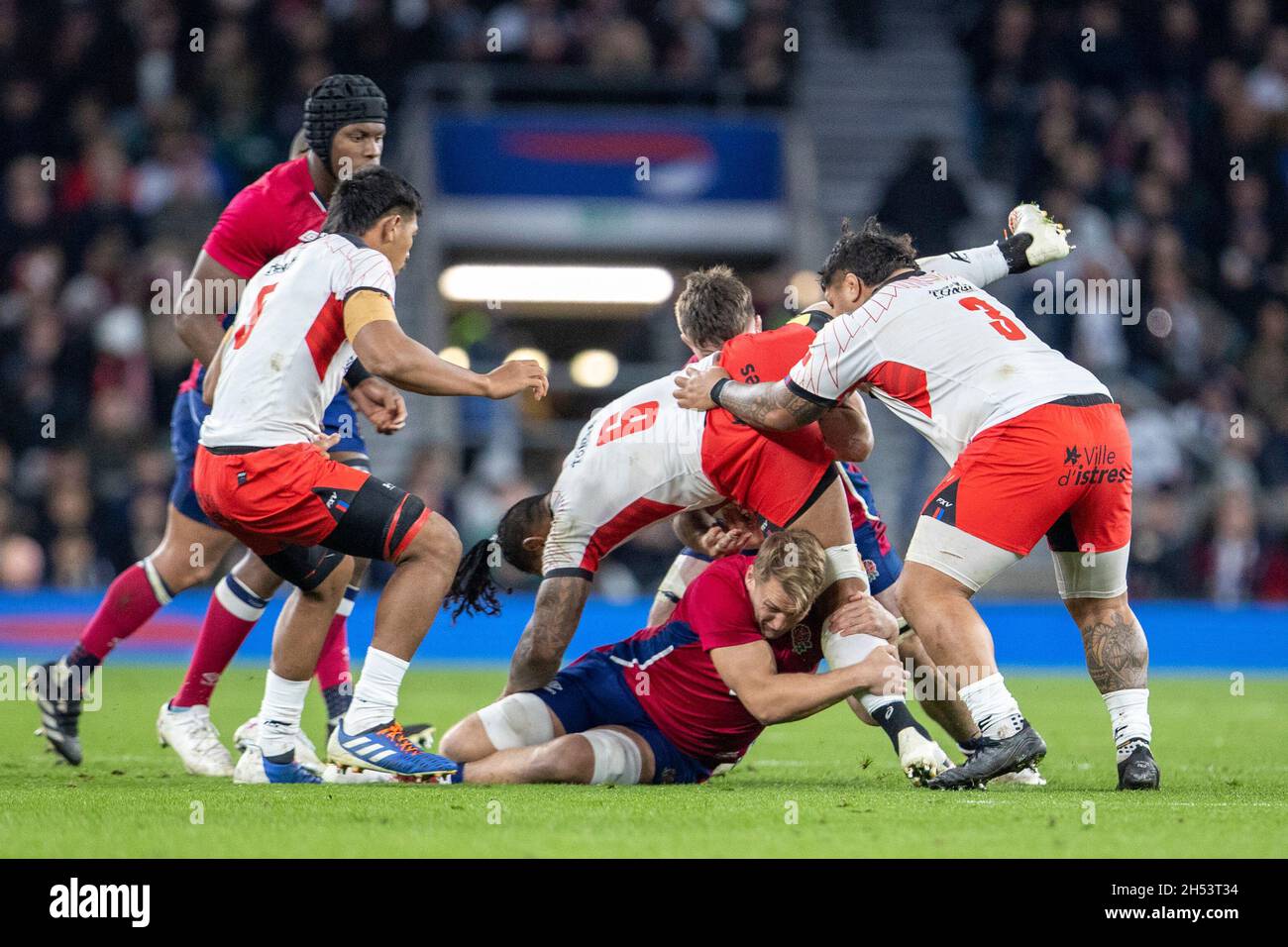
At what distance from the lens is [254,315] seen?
597 cm

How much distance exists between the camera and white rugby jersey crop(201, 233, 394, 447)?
583cm

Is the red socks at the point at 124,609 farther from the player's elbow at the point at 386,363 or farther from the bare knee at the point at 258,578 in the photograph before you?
the player's elbow at the point at 386,363

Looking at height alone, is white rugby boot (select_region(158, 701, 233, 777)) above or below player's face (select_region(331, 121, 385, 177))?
below

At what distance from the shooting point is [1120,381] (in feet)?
50.9

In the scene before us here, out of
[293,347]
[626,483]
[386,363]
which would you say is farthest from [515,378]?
[626,483]

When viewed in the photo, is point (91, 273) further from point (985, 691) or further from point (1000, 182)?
point (985, 691)

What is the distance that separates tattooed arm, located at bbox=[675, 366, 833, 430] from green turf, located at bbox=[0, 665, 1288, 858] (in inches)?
48.7

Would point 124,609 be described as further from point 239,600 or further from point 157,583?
point 239,600

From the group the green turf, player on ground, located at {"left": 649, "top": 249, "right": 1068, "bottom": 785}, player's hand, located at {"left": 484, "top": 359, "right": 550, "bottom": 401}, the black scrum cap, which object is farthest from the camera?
the black scrum cap

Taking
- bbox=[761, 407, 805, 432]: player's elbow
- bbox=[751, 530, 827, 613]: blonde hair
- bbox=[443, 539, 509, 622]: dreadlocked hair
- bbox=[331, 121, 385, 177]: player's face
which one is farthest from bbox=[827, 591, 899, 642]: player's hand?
bbox=[331, 121, 385, 177]: player's face

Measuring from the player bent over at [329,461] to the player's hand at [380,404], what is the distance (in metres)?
0.60

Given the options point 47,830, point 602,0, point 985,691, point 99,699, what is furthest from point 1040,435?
point 602,0

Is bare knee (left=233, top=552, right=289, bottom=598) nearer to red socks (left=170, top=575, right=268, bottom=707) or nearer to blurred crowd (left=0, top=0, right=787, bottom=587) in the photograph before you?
red socks (left=170, top=575, right=268, bottom=707)

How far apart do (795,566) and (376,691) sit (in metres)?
1.44
